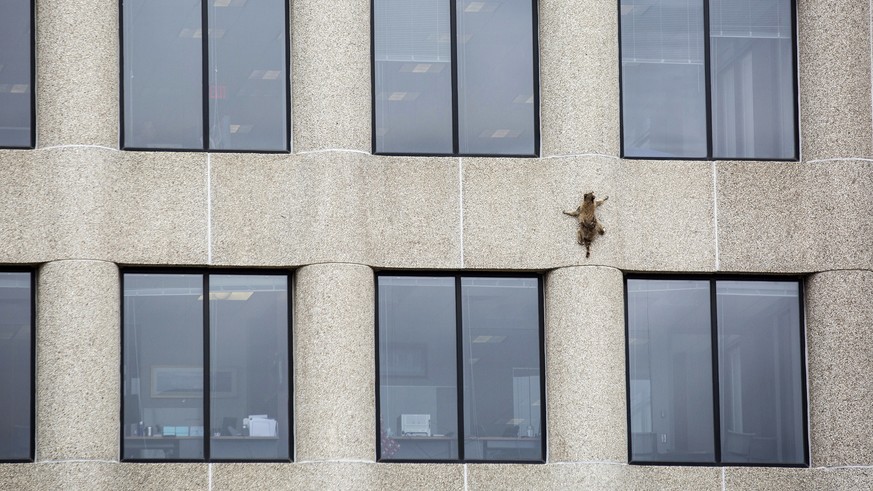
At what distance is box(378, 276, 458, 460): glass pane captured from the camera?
23.7 meters

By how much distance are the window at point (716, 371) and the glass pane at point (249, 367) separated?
5205 millimetres

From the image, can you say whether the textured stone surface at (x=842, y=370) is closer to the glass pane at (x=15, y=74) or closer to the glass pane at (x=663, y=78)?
the glass pane at (x=663, y=78)

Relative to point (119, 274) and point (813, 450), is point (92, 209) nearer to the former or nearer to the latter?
point (119, 274)

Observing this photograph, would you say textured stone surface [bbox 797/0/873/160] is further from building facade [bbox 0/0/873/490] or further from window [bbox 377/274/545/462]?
window [bbox 377/274/545/462]

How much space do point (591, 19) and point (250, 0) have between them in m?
5.12

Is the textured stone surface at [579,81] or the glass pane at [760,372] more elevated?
the textured stone surface at [579,81]

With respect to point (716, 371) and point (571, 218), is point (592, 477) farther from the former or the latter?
point (571, 218)

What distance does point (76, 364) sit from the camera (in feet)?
74.1

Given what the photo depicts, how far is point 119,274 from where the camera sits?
23.3 meters

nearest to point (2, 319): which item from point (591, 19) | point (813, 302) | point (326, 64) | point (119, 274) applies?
point (119, 274)

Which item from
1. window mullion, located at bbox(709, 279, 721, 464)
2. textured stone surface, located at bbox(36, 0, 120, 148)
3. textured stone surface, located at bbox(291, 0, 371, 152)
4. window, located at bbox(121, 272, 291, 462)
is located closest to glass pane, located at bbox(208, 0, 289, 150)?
textured stone surface, located at bbox(291, 0, 371, 152)

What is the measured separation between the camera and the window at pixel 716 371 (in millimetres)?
24031

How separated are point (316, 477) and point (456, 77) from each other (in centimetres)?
638

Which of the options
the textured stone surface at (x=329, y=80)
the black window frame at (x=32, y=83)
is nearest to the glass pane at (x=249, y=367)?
the textured stone surface at (x=329, y=80)
